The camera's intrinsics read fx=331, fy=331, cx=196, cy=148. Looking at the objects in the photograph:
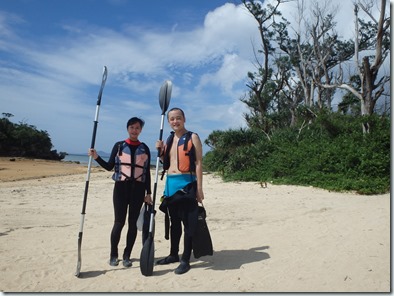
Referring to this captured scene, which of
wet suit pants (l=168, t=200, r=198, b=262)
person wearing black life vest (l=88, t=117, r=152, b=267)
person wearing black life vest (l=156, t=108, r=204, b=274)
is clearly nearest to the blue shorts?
person wearing black life vest (l=156, t=108, r=204, b=274)

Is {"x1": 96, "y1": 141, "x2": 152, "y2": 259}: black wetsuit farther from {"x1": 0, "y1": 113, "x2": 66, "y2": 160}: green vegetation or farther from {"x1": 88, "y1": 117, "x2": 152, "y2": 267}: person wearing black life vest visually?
{"x1": 0, "y1": 113, "x2": 66, "y2": 160}: green vegetation

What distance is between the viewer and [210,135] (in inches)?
793

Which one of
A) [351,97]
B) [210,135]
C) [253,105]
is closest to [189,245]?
[210,135]

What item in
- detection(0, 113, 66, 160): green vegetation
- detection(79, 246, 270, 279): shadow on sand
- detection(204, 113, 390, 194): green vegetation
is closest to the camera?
detection(79, 246, 270, 279): shadow on sand

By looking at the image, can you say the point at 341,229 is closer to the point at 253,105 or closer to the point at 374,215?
the point at 374,215

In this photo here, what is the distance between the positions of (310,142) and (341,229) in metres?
9.77

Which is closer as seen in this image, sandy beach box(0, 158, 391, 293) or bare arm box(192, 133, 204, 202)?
sandy beach box(0, 158, 391, 293)

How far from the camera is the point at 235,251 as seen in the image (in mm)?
4555

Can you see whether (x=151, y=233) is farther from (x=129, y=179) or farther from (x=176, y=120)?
(x=176, y=120)

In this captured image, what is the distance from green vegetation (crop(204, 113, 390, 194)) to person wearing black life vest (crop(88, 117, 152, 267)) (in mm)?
7720

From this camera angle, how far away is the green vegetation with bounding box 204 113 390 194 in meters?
10.8

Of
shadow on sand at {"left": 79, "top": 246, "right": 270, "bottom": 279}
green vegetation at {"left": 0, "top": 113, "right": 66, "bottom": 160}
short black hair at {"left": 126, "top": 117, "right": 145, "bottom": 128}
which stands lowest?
shadow on sand at {"left": 79, "top": 246, "right": 270, "bottom": 279}

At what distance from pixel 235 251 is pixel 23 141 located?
36073 millimetres

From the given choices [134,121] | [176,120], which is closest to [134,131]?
[134,121]
